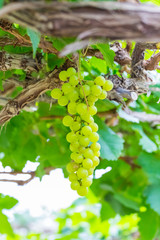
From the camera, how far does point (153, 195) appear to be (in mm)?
1155

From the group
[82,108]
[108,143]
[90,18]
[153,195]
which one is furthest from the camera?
[153,195]

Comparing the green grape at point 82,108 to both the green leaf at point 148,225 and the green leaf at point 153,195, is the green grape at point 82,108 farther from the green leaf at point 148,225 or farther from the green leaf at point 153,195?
the green leaf at point 148,225

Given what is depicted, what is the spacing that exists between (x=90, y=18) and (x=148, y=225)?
104cm

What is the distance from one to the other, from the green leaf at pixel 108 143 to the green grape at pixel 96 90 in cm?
30

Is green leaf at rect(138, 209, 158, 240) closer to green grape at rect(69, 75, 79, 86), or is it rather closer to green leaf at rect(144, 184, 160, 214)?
green leaf at rect(144, 184, 160, 214)

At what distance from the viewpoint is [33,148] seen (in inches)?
45.3

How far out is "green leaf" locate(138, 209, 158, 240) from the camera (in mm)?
1147

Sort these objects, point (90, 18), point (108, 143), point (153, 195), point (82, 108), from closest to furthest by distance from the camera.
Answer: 1. point (90, 18)
2. point (82, 108)
3. point (108, 143)
4. point (153, 195)

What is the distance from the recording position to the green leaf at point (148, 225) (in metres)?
1.15

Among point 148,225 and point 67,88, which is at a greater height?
point 67,88

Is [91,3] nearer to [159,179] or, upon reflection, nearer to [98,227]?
[159,179]

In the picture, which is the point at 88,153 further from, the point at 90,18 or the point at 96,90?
the point at 90,18

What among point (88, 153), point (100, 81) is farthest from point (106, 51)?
point (88, 153)

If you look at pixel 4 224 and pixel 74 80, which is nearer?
pixel 74 80
